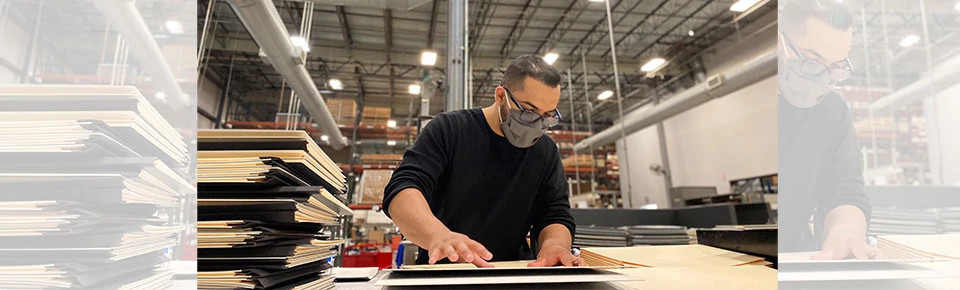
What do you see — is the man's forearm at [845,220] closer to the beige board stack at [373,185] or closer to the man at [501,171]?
the man at [501,171]

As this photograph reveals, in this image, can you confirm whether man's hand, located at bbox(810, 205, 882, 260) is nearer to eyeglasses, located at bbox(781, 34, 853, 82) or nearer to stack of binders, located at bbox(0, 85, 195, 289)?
eyeglasses, located at bbox(781, 34, 853, 82)

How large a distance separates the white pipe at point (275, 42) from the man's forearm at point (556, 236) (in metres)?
3.36

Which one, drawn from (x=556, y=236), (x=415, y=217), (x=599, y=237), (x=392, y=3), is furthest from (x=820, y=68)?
(x=392, y=3)

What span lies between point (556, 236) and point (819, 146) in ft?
3.21

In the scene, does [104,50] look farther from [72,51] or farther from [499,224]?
[499,224]

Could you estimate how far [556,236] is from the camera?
131 cm

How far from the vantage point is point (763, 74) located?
7.04m

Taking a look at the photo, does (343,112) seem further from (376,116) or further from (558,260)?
(558,260)

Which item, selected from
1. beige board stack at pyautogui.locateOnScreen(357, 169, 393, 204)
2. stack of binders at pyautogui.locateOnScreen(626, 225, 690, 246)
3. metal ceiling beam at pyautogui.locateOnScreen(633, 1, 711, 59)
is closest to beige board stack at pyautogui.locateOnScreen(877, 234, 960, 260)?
stack of binders at pyautogui.locateOnScreen(626, 225, 690, 246)

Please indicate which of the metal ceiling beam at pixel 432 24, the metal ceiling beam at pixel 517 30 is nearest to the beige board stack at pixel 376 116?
the metal ceiling beam at pixel 432 24

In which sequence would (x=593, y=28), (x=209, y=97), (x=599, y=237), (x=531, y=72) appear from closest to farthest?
(x=531, y=72)
(x=599, y=237)
(x=593, y=28)
(x=209, y=97)

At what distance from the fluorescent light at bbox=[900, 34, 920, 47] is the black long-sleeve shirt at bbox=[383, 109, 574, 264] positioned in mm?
1063

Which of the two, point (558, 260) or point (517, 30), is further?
point (517, 30)

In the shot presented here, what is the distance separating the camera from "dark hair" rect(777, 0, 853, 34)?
39 centimetres
